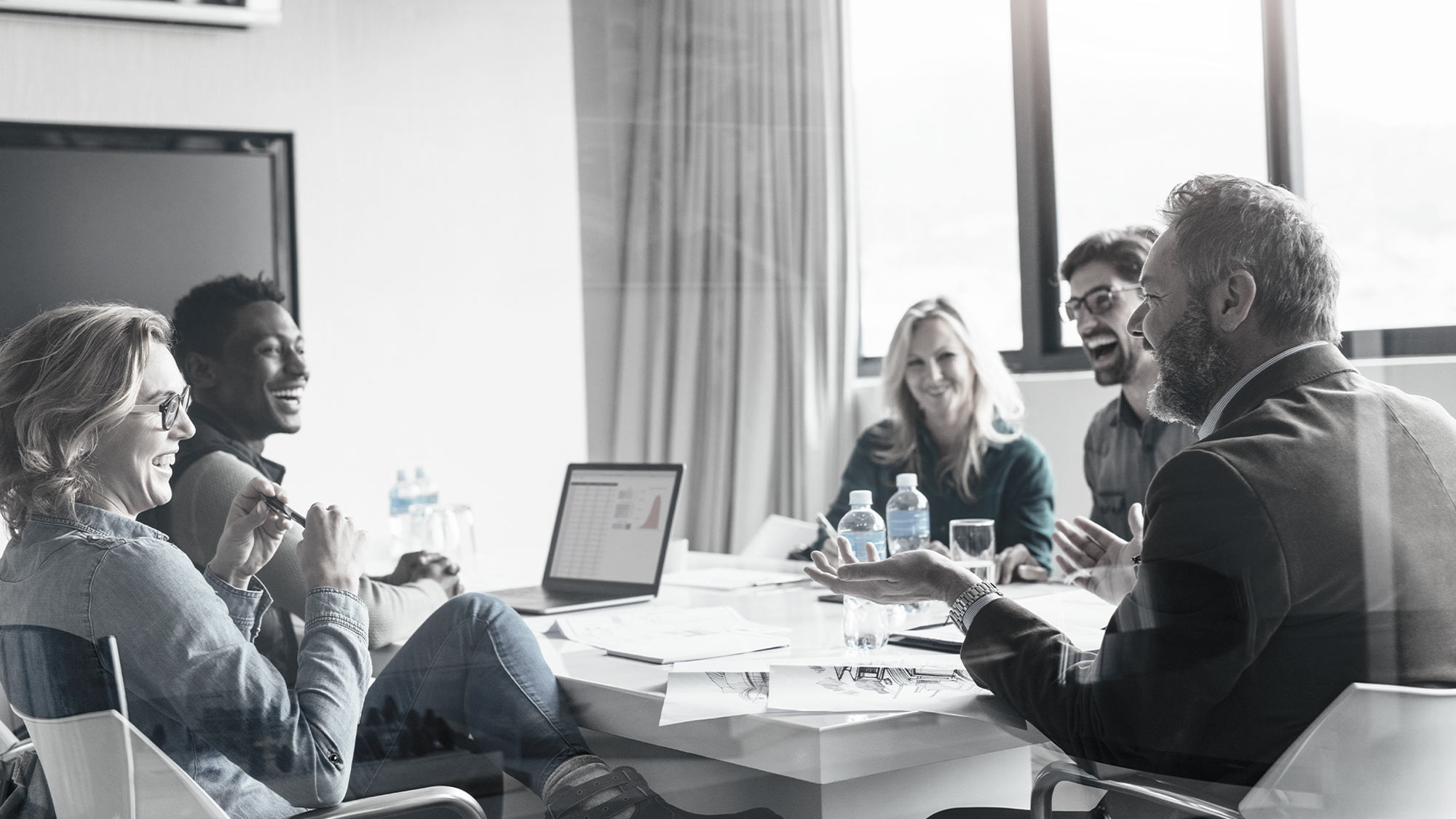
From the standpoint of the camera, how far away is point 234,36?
4.19ft

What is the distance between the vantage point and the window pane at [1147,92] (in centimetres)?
186

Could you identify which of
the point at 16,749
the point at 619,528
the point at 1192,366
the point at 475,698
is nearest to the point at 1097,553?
the point at 1192,366

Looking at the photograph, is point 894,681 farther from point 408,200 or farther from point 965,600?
point 408,200

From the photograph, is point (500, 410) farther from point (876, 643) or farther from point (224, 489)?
point (876, 643)

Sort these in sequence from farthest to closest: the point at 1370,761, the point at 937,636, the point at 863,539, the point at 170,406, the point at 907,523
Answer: the point at 907,523
the point at 863,539
the point at 937,636
the point at 170,406
the point at 1370,761

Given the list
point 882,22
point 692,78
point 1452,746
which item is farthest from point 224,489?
point 882,22

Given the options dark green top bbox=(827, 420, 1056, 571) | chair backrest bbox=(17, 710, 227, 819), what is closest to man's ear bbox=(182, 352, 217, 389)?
chair backrest bbox=(17, 710, 227, 819)

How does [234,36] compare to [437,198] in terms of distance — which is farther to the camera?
[437,198]

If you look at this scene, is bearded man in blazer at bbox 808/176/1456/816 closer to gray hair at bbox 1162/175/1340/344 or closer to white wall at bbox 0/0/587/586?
gray hair at bbox 1162/175/1340/344

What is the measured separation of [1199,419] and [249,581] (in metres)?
1.02

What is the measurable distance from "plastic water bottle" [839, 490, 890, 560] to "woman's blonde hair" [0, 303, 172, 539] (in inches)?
42.1

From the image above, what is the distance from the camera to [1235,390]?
1.25 metres

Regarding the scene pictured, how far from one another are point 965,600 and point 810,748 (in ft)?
0.74

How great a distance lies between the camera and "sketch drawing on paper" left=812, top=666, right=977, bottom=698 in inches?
49.7
